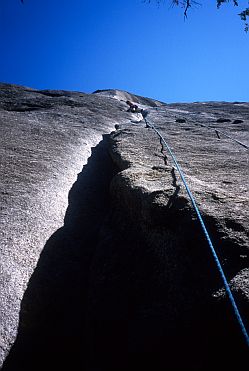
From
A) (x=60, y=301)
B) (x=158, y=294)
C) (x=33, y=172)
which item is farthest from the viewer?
(x=33, y=172)

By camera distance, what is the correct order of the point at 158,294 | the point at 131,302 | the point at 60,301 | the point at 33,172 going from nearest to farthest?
the point at 158,294 → the point at 131,302 → the point at 60,301 → the point at 33,172

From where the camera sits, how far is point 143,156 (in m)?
7.57

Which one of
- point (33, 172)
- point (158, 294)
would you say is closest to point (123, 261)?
point (158, 294)

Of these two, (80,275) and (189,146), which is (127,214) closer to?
(80,275)

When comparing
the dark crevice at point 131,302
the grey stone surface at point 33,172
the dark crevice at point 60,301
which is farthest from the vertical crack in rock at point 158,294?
the grey stone surface at point 33,172

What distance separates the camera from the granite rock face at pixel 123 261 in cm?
332

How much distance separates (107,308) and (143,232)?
4.32 feet

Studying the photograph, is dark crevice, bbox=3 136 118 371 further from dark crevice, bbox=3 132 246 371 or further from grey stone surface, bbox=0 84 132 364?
grey stone surface, bbox=0 84 132 364

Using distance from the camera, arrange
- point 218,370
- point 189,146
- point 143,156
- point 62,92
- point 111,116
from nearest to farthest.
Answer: point 218,370
point 143,156
point 189,146
point 111,116
point 62,92

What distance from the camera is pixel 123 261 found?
4.75 metres

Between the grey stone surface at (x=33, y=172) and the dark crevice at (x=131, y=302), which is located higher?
the grey stone surface at (x=33, y=172)

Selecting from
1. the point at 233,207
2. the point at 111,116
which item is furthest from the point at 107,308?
the point at 111,116

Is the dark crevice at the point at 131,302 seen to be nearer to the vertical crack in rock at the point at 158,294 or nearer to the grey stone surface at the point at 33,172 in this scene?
the vertical crack in rock at the point at 158,294

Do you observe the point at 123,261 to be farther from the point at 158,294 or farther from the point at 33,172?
the point at 33,172
